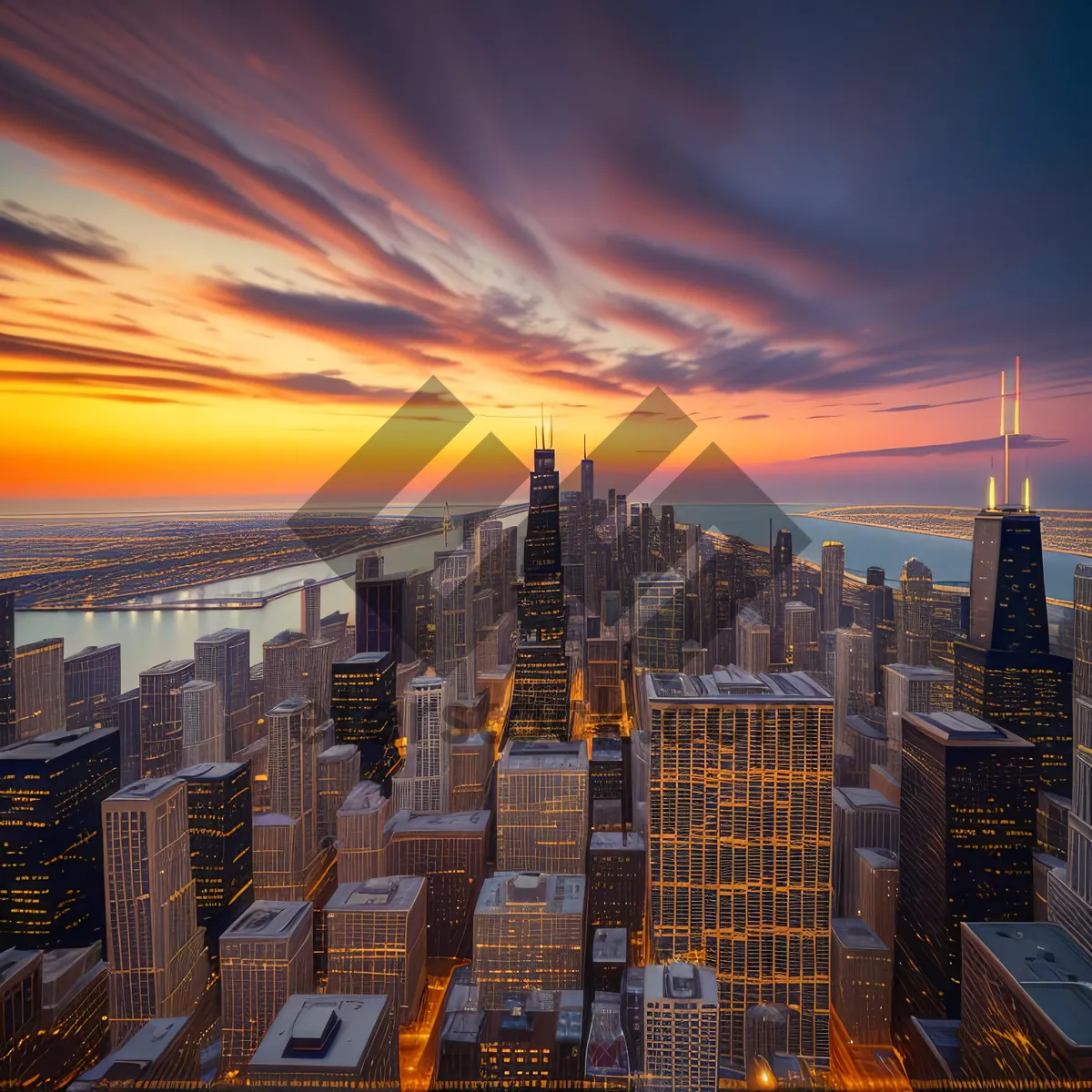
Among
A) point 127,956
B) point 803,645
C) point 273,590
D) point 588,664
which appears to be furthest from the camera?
point 588,664

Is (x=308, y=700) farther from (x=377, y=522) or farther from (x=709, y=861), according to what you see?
(x=709, y=861)

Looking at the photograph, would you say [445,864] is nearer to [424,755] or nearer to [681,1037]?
[424,755]

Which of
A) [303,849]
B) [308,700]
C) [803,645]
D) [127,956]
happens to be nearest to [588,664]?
[803,645]

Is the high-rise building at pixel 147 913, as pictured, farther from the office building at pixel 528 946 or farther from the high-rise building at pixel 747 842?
the high-rise building at pixel 747 842

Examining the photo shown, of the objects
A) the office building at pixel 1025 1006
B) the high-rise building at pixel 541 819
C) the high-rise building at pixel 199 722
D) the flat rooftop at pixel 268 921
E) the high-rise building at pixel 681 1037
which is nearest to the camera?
the office building at pixel 1025 1006

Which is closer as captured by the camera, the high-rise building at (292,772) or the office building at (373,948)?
the office building at (373,948)

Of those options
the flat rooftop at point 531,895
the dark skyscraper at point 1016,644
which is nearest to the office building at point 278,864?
the flat rooftop at point 531,895
